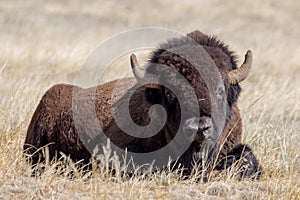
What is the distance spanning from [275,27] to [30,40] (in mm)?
11080

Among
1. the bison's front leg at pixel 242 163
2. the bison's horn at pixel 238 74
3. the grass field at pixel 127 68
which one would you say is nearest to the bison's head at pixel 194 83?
the bison's horn at pixel 238 74

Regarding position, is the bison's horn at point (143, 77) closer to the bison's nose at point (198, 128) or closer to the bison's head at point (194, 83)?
the bison's head at point (194, 83)

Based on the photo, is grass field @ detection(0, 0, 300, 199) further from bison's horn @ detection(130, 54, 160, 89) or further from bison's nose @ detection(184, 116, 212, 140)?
bison's horn @ detection(130, 54, 160, 89)

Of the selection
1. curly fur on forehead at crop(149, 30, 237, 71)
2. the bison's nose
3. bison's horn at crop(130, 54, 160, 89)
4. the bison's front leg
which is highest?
curly fur on forehead at crop(149, 30, 237, 71)

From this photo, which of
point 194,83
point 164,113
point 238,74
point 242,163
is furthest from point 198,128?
point 238,74

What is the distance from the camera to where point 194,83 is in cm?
625

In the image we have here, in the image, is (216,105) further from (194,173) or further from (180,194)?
(180,194)

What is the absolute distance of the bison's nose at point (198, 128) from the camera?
5902 millimetres

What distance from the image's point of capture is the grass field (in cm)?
557

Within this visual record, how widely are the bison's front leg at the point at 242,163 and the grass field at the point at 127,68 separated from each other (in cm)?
16

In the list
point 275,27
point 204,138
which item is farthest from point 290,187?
point 275,27

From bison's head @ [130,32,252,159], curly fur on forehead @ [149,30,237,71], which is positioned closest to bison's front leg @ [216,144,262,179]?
bison's head @ [130,32,252,159]

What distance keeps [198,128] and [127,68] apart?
9536 mm

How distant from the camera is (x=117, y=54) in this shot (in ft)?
59.2
